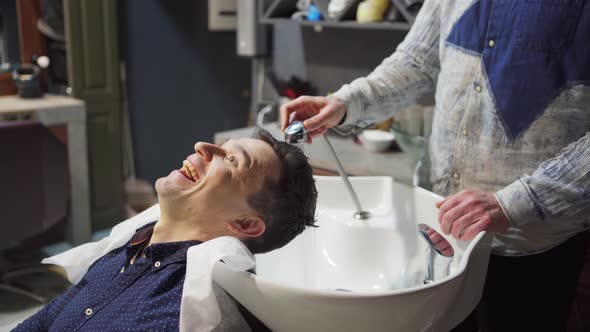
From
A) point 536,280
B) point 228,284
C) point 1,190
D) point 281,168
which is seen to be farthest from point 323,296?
point 1,190

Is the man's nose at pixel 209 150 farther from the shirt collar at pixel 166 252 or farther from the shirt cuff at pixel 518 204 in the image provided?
the shirt cuff at pixel 518 204

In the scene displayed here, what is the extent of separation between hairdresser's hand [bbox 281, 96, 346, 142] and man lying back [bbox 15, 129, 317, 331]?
100mm

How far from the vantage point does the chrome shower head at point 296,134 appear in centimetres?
130

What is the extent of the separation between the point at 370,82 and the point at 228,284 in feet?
2.33

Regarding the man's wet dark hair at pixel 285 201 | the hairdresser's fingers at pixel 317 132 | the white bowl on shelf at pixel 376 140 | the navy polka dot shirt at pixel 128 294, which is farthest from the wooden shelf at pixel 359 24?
the navy polka dot shirt at pixel 128 294

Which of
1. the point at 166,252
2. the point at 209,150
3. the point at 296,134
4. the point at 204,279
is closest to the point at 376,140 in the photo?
the point at 296,134

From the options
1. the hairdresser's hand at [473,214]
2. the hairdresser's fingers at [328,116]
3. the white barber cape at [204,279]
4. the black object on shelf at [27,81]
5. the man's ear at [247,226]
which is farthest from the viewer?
the black object on shelf at [27,81]

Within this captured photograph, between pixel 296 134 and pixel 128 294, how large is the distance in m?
0.50

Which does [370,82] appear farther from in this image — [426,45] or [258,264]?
[258,264]

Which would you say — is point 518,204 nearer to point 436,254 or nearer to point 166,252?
point 436,254

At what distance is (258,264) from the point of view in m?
1.39

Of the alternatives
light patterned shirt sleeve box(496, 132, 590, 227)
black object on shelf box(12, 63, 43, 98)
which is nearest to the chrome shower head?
light patterned shirt sleeve box(496, 132, 590, 227)

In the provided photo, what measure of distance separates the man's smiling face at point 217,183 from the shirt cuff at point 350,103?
276 mm

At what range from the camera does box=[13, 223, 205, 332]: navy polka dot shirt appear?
3.67ft
